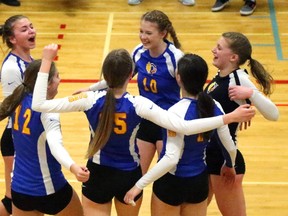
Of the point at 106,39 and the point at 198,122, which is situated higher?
the point at 198,122

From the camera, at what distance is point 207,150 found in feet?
16.0

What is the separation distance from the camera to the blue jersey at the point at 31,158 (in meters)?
4.19

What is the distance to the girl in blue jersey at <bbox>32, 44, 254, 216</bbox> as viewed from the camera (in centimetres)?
409

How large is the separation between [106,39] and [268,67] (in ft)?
8.01

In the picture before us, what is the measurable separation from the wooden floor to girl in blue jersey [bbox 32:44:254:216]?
1733mm

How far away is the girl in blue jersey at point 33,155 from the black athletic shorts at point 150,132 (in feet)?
3.86

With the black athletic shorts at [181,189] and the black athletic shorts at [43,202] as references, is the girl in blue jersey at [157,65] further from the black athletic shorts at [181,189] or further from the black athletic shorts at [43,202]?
the black athletic shorts at [43,202]

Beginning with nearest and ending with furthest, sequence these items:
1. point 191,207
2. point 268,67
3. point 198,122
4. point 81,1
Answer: point 198,122 → point 191,207 → point 268,67 → point 81,1

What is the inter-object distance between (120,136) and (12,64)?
1212mm

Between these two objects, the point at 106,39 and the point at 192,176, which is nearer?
the point at 192,176

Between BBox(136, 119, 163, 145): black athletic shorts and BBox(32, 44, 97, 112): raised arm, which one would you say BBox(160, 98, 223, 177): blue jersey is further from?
BBox(136, 119, 163, 145): black athletic shorts

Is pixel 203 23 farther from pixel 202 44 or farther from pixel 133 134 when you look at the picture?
pixel 133 134

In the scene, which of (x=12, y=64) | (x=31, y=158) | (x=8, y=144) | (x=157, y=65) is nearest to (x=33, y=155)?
(x=31, y=158)

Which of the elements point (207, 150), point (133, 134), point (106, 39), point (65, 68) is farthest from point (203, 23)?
point (133, 134)
